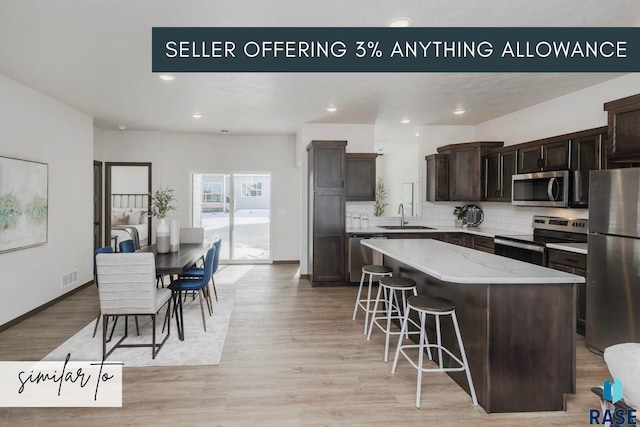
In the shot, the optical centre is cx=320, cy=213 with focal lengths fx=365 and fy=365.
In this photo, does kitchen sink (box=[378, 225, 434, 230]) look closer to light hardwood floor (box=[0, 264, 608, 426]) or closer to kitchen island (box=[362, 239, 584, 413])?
light hardwood floor (box=[0, 264, 608, 426])

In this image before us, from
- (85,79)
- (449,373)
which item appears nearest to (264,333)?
(449,373)

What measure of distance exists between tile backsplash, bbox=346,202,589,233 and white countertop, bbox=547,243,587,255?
0.76 meters

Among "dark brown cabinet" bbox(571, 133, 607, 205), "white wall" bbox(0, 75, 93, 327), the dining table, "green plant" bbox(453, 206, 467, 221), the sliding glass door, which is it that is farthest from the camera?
the sliding glass door

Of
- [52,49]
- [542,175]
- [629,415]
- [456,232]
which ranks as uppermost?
[52,49]

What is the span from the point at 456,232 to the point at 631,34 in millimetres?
3299

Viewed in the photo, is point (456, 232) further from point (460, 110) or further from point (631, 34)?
point (631, 34)

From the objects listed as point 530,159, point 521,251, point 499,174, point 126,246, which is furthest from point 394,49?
point 126,246

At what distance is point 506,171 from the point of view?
17.0 feet

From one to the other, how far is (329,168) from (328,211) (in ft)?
2.22

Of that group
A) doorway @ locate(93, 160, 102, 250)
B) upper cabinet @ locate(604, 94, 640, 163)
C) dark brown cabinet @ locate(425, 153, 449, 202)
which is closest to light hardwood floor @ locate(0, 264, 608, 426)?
upper cabinet @ locate(604, 94, 640, 163)

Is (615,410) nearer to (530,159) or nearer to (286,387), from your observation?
(286,387)

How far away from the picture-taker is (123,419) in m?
2.31

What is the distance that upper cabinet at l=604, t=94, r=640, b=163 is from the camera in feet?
10.3

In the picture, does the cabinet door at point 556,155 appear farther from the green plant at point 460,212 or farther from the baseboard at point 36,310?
the baseboard at point 36,310
